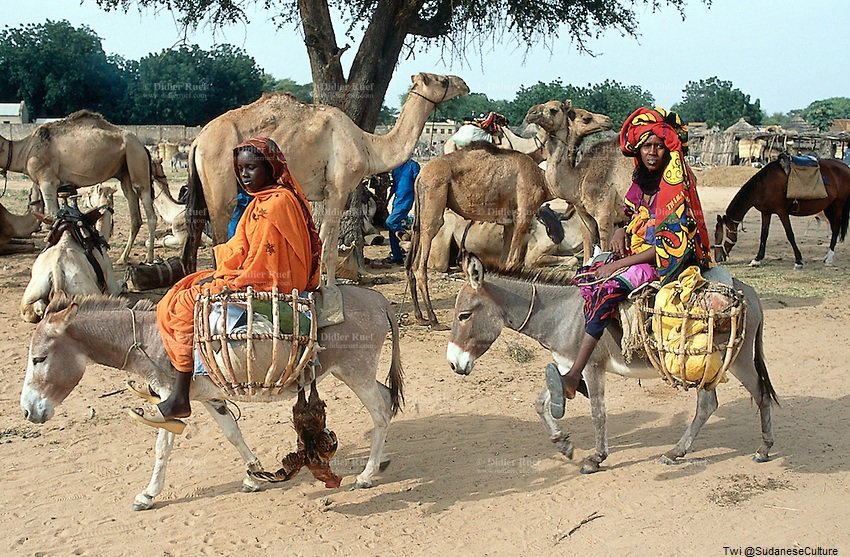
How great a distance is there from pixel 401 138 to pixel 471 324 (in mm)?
4681

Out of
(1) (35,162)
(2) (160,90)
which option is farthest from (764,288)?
(2) (160,90)

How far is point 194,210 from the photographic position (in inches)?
369

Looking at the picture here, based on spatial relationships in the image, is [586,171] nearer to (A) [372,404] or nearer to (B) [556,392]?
(B) [556,392]

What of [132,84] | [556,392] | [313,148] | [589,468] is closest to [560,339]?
[556,392]

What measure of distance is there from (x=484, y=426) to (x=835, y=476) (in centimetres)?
257

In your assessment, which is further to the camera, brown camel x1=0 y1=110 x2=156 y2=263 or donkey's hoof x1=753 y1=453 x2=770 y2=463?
brown camel x1=0 y1=110 x2=156 y2=263

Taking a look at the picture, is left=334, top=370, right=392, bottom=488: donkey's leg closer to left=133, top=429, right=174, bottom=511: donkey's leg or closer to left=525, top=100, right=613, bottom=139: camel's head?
left=133, top=429, right=174, bottom=511: donkey's leg

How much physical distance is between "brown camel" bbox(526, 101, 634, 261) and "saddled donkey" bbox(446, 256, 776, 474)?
5236 millimetres

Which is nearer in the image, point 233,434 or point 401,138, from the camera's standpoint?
point 233,434

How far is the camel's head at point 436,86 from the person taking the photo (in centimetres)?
990

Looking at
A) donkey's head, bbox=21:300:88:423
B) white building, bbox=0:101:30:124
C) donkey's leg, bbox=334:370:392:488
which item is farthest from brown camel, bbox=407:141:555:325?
white building, bbox=0:101:30:124

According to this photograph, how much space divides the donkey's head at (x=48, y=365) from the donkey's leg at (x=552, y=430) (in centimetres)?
315

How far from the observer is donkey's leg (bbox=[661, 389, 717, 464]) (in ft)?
19.2

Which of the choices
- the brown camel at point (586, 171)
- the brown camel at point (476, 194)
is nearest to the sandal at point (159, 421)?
the brown camel at point (476, 194)
